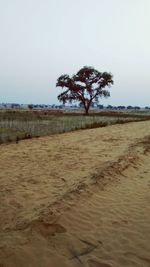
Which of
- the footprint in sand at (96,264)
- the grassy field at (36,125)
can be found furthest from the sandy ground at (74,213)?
the grassy field at (36,125)

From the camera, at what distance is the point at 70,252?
431cm

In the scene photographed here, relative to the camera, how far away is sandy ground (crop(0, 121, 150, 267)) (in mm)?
4238

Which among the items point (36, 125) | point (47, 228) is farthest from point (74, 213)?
point (36, 125)

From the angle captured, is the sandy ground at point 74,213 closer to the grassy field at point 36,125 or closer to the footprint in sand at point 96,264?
the footprint in sand at point 96,264

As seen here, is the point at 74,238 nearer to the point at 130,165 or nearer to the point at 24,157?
the point at 130,165

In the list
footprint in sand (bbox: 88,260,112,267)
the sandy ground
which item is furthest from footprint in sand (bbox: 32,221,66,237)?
footprint in sand (bbox: 88,260,112,267)

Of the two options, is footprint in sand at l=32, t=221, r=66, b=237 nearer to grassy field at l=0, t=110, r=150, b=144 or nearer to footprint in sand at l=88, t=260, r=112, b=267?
footprint in sand at l=88, t=260, r=112, b=267

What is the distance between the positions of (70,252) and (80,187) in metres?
3.05

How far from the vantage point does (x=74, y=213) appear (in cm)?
580

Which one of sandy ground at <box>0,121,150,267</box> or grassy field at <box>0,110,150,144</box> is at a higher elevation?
grassy field at <box>0,110,150,144</box>

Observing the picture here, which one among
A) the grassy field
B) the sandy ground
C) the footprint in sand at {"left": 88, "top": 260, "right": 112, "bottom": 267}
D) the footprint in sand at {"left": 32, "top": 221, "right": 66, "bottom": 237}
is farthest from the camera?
the grassy field

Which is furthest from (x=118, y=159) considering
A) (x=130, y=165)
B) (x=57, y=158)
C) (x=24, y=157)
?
(x=24, y=157)

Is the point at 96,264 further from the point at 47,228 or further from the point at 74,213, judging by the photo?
the point at 74,213

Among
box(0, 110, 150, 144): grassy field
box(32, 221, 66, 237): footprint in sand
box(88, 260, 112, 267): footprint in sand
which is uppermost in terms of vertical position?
box(0, 110, 150, 144): grassy field
